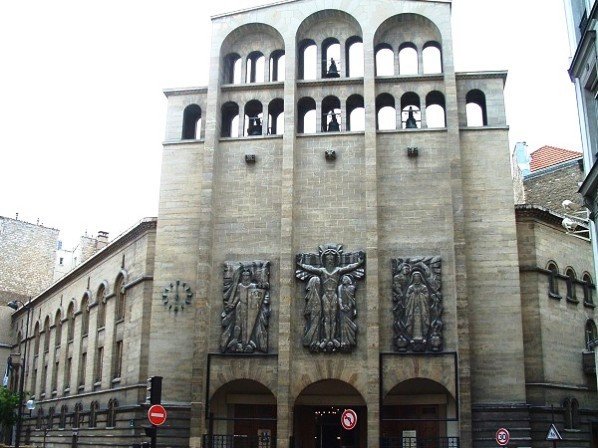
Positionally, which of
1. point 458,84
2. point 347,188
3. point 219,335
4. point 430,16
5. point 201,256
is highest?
point 430,16

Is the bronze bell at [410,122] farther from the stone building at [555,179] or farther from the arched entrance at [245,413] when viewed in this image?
the stone building at [555,179]

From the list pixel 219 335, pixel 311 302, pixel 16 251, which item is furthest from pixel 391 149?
pixel 16 251

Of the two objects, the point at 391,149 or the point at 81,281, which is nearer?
the point at 391,149

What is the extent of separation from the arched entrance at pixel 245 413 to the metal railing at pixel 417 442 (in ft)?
15.4

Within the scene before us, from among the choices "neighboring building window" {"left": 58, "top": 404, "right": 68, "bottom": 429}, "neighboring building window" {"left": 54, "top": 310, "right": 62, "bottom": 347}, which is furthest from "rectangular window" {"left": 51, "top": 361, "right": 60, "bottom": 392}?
"neighboring building window" {"left": 58, "top": 404, "right": 68, "bottom": 429}

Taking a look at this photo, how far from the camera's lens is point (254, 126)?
35312mm

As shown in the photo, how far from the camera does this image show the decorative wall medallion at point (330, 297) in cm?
3102

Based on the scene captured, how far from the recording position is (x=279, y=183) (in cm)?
3338

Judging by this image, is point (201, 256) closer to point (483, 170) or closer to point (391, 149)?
point (391, 149)

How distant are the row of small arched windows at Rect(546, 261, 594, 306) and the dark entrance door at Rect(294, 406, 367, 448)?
9905 mm

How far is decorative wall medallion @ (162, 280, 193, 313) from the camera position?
32875 mm

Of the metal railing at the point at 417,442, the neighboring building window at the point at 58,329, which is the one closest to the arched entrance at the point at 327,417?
the metal railing at the point at 417,442

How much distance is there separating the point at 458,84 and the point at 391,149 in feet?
13.2

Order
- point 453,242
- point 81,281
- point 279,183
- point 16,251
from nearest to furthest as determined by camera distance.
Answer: point 453,242, point 279,183, point 81,281, point 16,251
